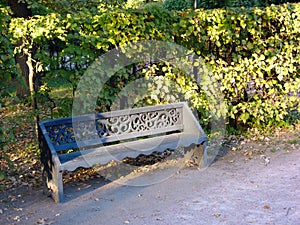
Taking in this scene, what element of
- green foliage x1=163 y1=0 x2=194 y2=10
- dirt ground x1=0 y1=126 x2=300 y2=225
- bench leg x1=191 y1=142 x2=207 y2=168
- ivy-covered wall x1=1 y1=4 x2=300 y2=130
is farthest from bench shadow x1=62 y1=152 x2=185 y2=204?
green foliage x1=163 y1=0 x2=194 y2=10

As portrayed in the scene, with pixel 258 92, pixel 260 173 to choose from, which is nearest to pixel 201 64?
pixel 258 92

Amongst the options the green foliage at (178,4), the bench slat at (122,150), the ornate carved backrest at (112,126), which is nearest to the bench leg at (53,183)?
the bench slat at (122,150)

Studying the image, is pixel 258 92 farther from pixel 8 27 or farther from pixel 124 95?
pixel 8 27

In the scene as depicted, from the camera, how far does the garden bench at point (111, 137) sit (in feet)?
15.0

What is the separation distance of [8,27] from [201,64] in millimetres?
2894

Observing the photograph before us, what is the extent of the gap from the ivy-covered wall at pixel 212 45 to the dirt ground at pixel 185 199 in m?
1.22

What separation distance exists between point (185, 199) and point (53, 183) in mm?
1468

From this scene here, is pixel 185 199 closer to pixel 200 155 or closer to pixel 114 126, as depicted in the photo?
pixel 200 155

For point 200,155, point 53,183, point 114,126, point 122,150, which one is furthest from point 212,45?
point 53,183

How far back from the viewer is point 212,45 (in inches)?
255

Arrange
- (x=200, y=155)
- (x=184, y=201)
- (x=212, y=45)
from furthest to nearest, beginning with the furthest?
(x=212, y=45)
(x=200, y=155)
(x=184, y=201)

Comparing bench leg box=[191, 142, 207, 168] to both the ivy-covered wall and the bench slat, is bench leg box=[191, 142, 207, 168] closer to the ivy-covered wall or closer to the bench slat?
the bench slat

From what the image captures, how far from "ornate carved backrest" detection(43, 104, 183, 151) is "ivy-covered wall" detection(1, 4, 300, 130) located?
0.38 meters

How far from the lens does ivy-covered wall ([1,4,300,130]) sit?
16.8ft
